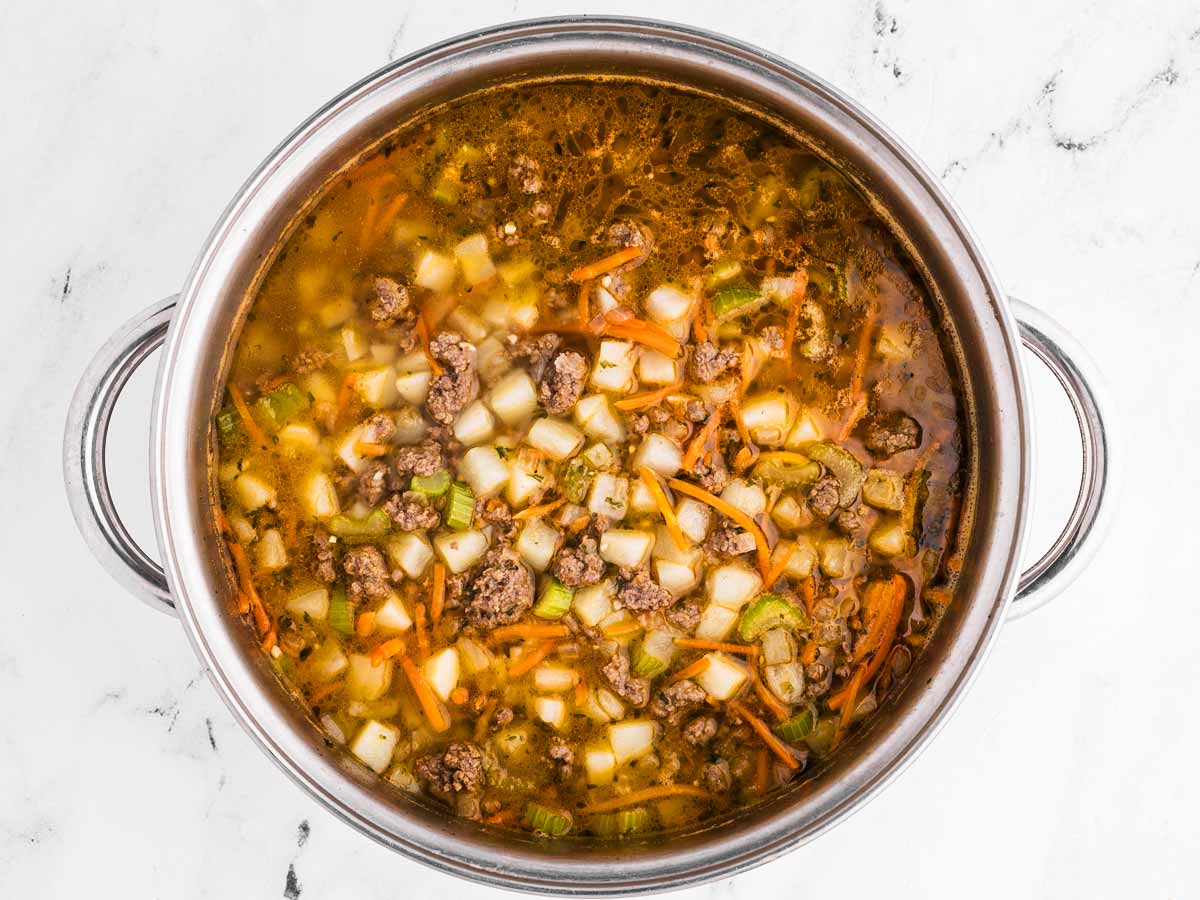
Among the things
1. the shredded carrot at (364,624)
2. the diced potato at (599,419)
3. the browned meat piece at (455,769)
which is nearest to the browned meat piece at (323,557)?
the shredded carrot at (364,624)

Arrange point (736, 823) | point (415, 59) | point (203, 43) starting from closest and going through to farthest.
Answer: point (415, 59), point (736, 823), point (203, 43)

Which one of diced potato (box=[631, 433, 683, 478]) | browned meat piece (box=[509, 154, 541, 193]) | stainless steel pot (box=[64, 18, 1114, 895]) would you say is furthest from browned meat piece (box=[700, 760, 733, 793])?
browned meat piece (box=[509, 154, 541, 193])

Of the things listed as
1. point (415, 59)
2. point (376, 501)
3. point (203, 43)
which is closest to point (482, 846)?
point (376, 501)

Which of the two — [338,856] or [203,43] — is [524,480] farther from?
[203,43]

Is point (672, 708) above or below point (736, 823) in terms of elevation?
above

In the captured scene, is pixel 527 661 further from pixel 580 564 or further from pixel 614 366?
pixel 614 366

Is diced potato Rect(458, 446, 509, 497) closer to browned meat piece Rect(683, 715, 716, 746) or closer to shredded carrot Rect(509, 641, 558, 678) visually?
shredded carrot Rect(509, 641, 558, 678)

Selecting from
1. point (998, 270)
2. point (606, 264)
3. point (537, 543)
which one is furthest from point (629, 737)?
point (998, 270)
